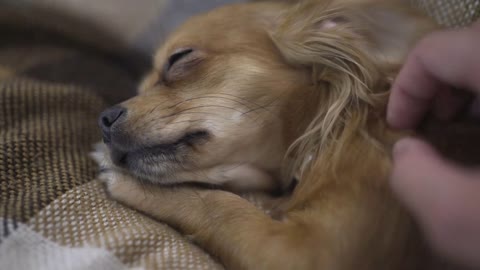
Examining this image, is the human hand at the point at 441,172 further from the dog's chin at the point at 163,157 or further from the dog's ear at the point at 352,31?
the dog's chin at the point at 163,157

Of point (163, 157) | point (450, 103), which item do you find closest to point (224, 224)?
point (163, 157)

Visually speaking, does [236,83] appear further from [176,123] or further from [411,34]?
[411,34]

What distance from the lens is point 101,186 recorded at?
3.69ft

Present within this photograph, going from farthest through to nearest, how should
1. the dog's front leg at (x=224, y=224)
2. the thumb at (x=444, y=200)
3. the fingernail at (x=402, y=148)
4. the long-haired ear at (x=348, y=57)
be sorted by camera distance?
1. the long-haired ear at (x=348, y=57)
2. the dog's front leg at (x=224, y=224)
3. the fingernail at (x=402, y=148)
4. the thumb at (x=444, y=200)

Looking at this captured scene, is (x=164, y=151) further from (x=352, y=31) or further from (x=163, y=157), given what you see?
(x=352, y=31)

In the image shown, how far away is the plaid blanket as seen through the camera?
0.88 m

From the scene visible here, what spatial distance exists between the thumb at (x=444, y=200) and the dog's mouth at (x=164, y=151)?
1.59 ft

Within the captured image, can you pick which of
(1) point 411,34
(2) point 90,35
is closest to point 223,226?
(1) point 411,34

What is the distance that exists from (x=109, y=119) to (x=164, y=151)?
0.14 m

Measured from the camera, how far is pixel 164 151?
1.13 m

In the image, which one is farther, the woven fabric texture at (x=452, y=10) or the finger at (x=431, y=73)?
the woven fabric texture at (x=452, y=10)

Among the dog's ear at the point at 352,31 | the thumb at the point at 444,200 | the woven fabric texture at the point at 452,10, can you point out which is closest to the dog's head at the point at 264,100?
the dog's ear at the point at 352,31

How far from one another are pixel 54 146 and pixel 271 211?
53 cm

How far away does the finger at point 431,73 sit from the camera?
0.75 meters
